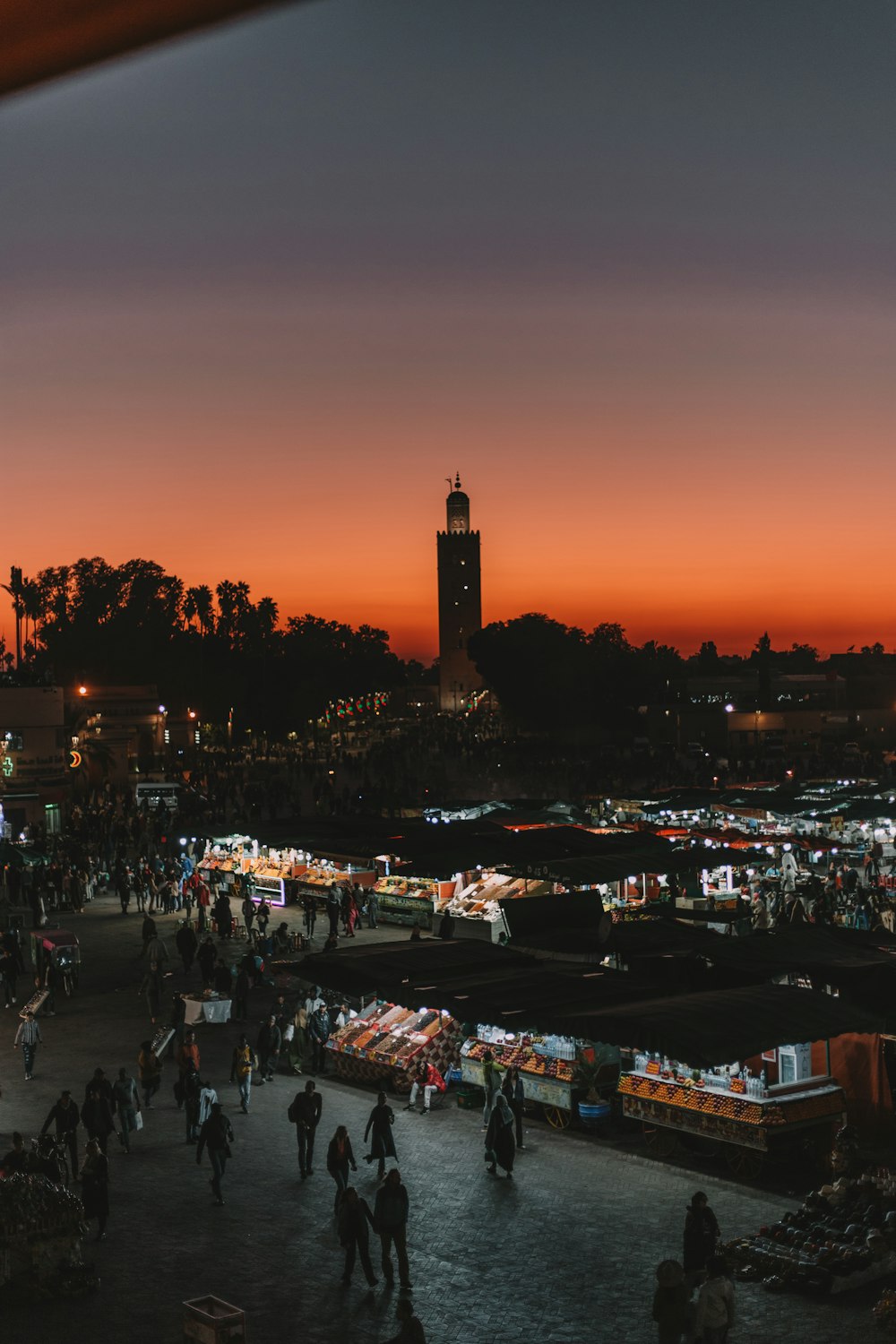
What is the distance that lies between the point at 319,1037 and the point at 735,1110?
7.07 m

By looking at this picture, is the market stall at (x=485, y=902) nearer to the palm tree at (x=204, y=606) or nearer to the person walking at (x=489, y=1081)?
the person walking at (x=489, y=1081)

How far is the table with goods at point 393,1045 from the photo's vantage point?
57.5 ft

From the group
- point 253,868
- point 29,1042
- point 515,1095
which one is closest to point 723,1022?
point 515,1095

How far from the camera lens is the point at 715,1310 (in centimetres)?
902

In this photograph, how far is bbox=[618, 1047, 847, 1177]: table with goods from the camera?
13.8 m

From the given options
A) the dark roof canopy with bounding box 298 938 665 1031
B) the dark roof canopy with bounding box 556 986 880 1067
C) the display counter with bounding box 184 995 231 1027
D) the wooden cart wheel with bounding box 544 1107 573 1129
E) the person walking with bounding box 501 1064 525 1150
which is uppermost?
the dark roof canopy with bounding box 556 986 880 1067

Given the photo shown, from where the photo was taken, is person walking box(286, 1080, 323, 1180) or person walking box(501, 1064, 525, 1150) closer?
person walking box(286, 1080, 323, 1180)

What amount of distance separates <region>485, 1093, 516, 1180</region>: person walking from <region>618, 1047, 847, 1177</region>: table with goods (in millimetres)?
1753

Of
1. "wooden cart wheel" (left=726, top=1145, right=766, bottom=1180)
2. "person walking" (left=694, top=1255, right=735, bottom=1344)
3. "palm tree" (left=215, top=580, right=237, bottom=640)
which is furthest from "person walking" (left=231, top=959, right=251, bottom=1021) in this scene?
"palm tree" (left=215, top=580, right=237, bottom=640)

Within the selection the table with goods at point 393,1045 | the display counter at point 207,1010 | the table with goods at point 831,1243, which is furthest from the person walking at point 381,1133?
the display counter at point 207,1010

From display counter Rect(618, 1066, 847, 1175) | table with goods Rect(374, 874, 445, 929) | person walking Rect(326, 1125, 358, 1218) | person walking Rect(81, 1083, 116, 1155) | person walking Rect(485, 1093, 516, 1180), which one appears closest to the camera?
person walking Rect(326, 1125, 358, 1218)

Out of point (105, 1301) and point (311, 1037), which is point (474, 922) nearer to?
point (311, 1037)

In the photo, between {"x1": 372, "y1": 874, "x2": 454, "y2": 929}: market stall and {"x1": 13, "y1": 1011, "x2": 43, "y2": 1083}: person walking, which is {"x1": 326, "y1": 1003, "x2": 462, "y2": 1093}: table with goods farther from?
{"x1": 372, "y1": 874, "x2": 454, "y2": 929}: market stall

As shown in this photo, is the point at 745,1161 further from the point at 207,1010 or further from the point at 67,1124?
the point at 207,1010
